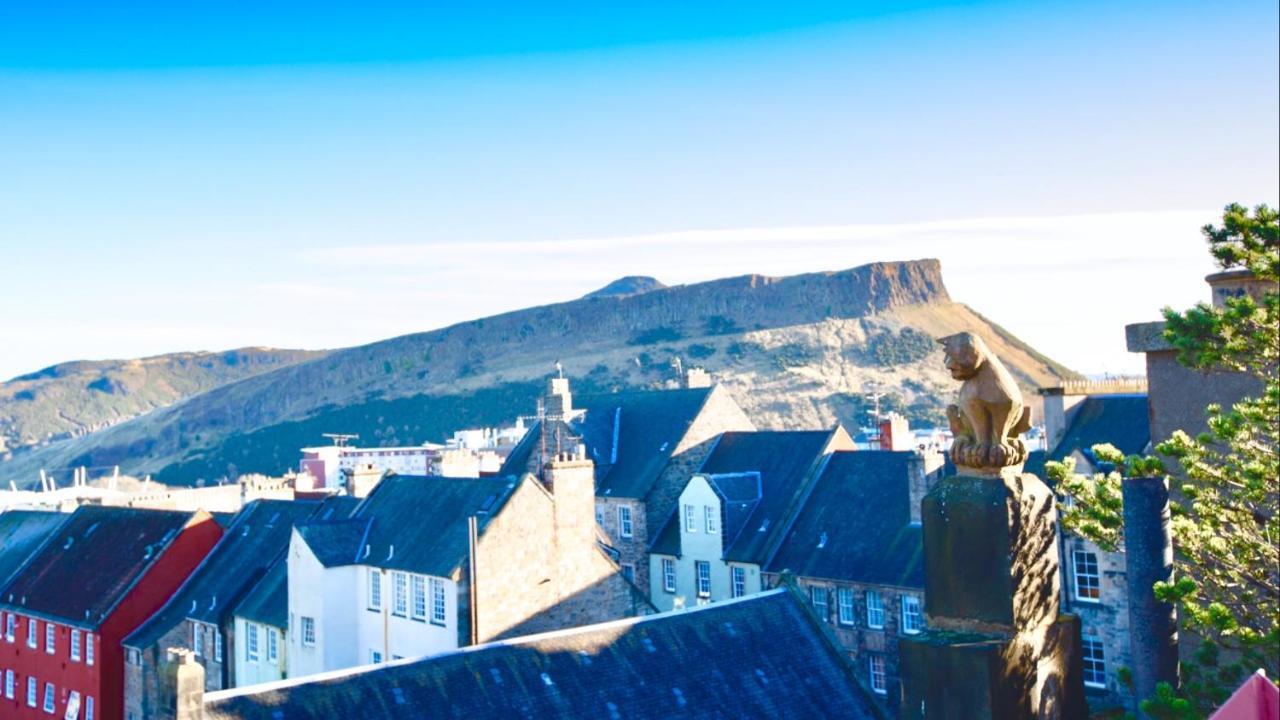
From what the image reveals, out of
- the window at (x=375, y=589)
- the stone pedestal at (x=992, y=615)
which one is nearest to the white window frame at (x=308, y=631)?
the window at (x=375, y=589)

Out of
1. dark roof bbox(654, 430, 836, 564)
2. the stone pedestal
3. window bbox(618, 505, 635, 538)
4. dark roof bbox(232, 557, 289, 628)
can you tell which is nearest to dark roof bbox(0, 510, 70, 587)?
dark roof bbox(232, 557, 289, 628)

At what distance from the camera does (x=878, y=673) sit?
102 ft

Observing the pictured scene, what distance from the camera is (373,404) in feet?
533

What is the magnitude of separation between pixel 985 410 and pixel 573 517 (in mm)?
23109

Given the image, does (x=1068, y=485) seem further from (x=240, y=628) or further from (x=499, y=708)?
(x=240, y=628)

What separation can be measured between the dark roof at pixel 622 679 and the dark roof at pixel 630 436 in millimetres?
21832

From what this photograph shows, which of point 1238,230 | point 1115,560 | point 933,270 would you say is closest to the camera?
point 1238,230

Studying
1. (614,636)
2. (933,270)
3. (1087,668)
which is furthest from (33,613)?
(933,270)

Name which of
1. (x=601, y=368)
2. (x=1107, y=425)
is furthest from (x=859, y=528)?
(x=601, y=368)

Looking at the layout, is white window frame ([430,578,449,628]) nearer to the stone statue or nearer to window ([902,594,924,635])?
window ([902,594,924,635])

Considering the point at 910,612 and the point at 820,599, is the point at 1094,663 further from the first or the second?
the point at 820,599

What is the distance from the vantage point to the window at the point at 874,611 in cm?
3117

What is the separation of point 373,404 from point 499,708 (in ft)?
490

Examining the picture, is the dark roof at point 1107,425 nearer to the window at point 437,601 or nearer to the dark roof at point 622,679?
the dark roof at point 622,679
